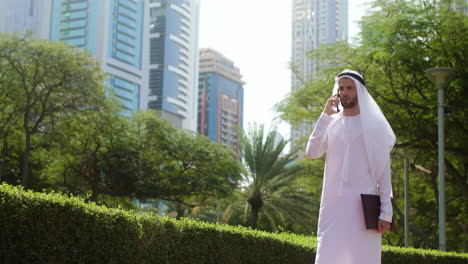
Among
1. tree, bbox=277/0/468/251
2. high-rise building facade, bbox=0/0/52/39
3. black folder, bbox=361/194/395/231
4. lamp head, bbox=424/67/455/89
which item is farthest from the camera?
high-rise building facade, bbox=0/0/52/39

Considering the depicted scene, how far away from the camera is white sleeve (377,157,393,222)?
13.8ft

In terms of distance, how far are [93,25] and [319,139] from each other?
428 ft

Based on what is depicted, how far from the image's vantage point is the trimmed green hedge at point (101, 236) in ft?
14.1

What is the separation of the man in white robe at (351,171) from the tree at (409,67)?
12248 millimetres

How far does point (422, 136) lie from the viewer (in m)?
19.4

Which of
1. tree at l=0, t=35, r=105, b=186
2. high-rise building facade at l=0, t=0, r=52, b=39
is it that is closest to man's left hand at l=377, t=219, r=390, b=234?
tree at l=0, t=35, r=105, b=186

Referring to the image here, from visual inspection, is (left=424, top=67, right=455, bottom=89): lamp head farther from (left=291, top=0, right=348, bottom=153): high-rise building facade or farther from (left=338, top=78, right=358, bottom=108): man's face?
(left=291, top=0, right=348, bottom=153): high-rise building facade

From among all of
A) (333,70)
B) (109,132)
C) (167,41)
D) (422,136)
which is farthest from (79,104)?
(167,41)

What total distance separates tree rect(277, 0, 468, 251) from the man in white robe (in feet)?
40.2

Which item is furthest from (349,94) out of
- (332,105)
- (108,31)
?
(108,31)

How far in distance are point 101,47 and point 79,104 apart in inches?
4027

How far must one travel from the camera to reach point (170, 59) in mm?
153250

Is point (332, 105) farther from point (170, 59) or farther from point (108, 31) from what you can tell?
point (170, 59)

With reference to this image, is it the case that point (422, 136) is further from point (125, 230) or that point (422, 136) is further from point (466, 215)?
point (125, 230)
